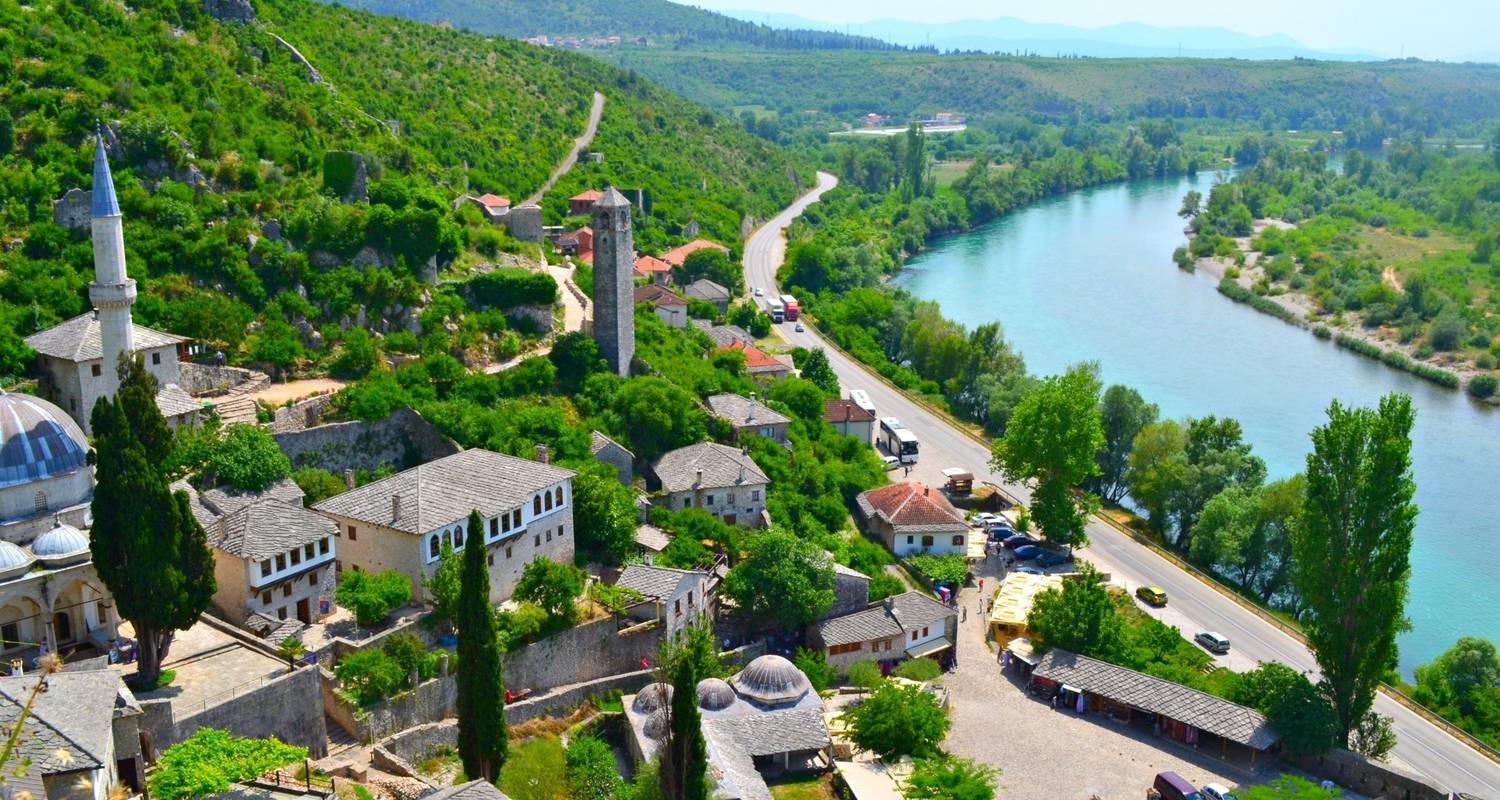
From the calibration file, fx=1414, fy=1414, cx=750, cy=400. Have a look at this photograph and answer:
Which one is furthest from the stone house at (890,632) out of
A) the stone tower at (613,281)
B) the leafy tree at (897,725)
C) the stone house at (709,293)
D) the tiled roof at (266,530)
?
the stone house at (709,293)

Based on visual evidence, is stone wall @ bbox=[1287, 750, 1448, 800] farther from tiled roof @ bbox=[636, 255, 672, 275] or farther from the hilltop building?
tiled roof @ bbox=[636, 255, 672, 275]

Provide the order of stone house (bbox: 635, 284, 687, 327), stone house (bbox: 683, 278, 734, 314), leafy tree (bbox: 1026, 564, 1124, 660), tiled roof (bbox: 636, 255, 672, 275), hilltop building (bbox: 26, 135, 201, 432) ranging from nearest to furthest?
hilltop building (bbox: 26, 135, 201, 432) → leafy tree (bbox: 1026, 564, 1124, 660) → stone house (bbox: 635, 284, 687, 327) → tiled roof (bbox: 636, 255, 672, 275) → stone house (bbox: 683, 278, 734, 314)

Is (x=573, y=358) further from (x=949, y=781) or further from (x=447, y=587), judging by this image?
(x=949, y=781)

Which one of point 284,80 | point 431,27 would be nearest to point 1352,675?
point 284,80

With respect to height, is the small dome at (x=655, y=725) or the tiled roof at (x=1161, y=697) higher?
the small dome at (x=655, y=725)

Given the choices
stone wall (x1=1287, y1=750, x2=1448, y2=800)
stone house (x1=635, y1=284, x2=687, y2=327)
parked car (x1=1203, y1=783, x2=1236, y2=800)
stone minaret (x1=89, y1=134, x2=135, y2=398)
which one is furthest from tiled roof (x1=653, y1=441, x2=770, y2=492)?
stone wall (x1=1287, y1=750, x2=1448, y2=800)

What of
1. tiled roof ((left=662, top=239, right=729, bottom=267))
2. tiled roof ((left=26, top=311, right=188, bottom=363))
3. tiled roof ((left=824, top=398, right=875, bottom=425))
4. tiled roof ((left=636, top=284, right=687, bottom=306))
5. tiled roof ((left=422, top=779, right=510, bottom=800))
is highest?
tiled roof ((left=26, top=311, right=188, bottom=363))

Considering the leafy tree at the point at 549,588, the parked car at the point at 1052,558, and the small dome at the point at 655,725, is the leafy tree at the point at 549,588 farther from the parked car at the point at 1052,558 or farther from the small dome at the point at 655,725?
the parked car at the point at 1052,558
